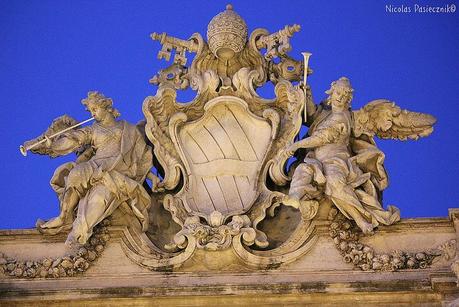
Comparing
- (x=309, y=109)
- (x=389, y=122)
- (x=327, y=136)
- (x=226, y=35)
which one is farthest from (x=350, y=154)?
(x=226, y=35)

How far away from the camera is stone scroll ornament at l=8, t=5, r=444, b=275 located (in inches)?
711

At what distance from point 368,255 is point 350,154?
1411mm

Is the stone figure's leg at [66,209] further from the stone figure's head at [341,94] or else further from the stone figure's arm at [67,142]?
the stone figure's head at [341,94]

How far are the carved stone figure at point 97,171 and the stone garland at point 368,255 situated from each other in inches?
88.5

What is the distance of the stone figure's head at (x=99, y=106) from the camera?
1916cm

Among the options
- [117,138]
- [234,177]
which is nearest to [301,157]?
[234,177]

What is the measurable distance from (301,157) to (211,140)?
1.07 meters

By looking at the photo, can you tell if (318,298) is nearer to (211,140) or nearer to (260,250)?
(260,250)

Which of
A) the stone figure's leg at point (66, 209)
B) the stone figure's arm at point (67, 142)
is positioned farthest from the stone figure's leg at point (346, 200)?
the stone figure's arm at point (67, 142)

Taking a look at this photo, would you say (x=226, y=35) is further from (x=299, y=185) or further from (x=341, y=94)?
(x=299, y=185)

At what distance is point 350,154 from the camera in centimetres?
1864

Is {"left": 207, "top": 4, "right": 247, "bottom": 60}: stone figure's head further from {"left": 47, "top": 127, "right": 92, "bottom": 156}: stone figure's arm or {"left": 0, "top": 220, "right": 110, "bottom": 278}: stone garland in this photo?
{"left": 0, "top": 220, "right": 110, "bottom": 278}: stone garland

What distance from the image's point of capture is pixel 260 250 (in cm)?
1806

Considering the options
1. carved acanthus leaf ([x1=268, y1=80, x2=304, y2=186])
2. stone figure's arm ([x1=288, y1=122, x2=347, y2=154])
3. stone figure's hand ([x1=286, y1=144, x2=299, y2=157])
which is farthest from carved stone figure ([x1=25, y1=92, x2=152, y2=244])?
stone figure's arm ([x1=288, y1=122, x2=347, y2=154])
